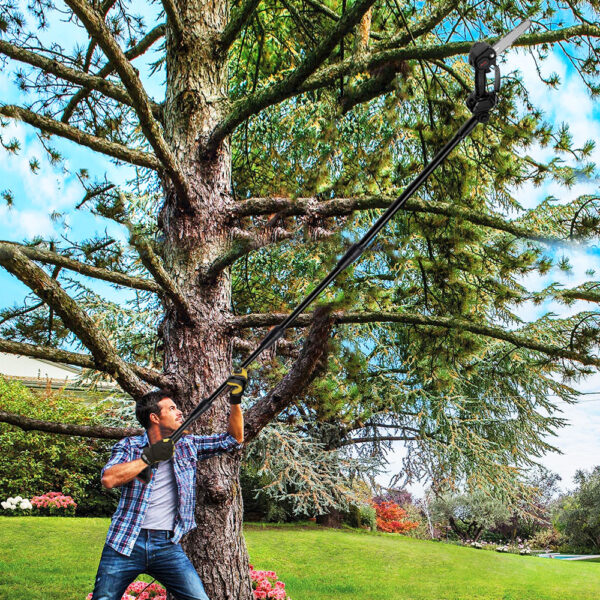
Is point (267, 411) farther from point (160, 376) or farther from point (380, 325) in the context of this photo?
point (380, 325)

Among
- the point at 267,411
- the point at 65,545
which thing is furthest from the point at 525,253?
the point at 65,545

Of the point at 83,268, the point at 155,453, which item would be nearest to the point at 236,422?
the point at 155,453

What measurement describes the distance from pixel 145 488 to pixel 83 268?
A: 4.27 ft

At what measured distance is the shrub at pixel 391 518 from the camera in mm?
15586

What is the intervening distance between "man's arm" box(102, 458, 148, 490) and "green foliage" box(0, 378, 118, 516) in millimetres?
8323

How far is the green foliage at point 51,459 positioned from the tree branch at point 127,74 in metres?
8.34

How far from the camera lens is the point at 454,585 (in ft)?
26.2

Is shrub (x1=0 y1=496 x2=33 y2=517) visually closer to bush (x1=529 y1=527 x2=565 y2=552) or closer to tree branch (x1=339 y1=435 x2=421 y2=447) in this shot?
tree branch (x1=339 y1=435 x2=421 y2=447)

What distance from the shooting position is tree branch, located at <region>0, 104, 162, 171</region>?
315cm

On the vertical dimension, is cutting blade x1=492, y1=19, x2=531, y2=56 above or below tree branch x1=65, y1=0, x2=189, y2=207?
below

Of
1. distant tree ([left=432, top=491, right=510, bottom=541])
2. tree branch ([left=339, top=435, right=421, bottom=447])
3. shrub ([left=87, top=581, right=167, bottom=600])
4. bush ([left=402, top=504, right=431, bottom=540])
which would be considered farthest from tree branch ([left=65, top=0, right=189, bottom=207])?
distant tree ([left=432, top=491, right=510, bottom=541])

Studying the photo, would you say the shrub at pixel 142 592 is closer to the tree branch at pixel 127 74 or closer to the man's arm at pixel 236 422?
the man's arm at pixel 236 422

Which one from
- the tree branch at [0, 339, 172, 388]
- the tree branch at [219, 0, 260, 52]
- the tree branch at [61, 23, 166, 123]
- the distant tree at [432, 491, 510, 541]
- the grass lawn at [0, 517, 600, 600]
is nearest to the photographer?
the tree branch at [0, 339, 172, 388]

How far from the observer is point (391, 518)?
52.8 feet
